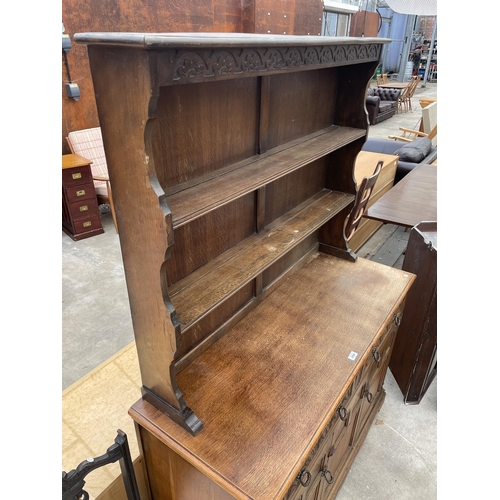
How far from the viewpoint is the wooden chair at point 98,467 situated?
1008mm

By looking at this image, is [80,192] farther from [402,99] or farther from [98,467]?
[402,99]

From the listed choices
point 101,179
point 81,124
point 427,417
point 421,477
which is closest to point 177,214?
point 421,477

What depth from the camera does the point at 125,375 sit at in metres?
1.85

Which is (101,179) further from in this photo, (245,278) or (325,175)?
(245,278)

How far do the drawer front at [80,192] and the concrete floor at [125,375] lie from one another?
46 cm

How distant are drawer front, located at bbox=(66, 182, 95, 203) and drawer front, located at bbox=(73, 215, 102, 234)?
0.74 feet

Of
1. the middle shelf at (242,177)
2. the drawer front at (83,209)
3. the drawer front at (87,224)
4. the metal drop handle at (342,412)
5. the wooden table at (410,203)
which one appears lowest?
the drawer front at (87,224)

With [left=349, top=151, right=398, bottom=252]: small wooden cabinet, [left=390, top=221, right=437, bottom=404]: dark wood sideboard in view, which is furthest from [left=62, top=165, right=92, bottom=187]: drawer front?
[left=390, top=221, right=437, bottom=404]: dark wood sideboard

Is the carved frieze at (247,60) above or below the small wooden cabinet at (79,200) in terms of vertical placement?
above

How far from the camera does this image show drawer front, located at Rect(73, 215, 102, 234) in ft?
13.5

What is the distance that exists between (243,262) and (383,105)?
9608mm

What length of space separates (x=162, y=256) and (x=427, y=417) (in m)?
2.11

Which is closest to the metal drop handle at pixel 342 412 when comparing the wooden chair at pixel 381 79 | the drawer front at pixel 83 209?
the drawer front at pixel 83 209

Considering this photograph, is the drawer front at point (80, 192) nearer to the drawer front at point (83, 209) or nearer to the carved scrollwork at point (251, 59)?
the drawer front at point (83, 209)
